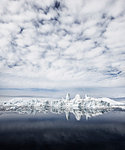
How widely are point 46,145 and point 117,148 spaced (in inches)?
710

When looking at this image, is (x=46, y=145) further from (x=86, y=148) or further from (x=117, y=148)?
(x=117, y=148)

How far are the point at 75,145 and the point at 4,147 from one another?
1781 cm

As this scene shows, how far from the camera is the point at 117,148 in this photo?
2631 cm

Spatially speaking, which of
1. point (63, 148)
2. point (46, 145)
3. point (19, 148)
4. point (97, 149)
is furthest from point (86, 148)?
point (19, 148)

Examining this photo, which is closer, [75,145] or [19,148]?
[19,148]

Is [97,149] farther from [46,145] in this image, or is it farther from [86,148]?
[46,145]

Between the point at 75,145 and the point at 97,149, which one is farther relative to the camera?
the point at 75,145

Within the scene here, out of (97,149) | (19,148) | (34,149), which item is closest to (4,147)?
(19,148)

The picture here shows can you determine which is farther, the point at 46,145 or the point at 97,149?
the point at 46,145

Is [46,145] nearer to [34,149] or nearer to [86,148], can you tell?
[34,149]

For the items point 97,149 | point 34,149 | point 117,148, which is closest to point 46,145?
point 34,149

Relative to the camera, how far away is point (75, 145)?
2794 centimetres

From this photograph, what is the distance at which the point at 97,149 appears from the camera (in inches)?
1010

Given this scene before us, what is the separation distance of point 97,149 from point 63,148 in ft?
27.2
